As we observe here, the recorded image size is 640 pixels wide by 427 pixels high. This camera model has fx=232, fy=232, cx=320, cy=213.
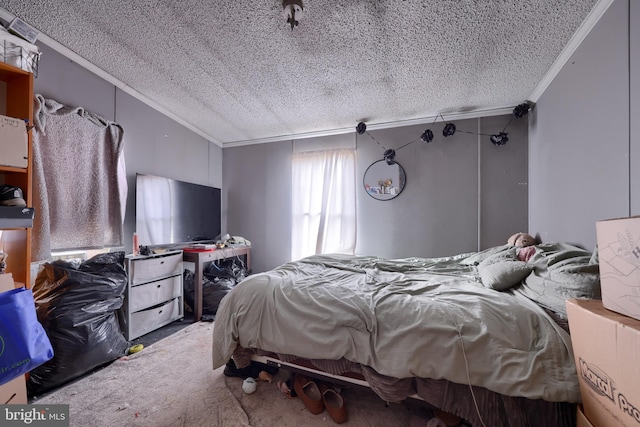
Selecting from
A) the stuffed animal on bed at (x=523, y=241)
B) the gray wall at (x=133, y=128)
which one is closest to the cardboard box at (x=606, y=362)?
the stuffed animal on bed at (x=523, y=241)

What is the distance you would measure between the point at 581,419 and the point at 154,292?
A: 287 cm

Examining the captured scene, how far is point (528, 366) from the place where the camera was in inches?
36.7

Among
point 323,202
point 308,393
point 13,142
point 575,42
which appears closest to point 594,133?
point 575,42

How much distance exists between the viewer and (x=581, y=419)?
0.84 meters

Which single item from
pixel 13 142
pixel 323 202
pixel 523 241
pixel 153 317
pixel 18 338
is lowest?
pixel 153 317

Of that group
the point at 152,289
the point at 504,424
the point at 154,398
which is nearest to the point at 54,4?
the point at 152,289

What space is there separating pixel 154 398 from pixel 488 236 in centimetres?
341

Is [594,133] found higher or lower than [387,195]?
higher

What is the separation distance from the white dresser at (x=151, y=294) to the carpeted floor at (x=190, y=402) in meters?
0.38

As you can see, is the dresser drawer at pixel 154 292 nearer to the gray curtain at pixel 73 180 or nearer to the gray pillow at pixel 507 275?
the gray curtain at pixel 73 180

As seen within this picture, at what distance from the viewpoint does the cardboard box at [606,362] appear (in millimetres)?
658

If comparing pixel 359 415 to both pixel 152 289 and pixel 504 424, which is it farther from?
pixel 152 289

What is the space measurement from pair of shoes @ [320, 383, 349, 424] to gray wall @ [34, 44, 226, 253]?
92.6 inches

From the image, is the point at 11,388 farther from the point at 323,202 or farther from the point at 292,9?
the point at 323,202
